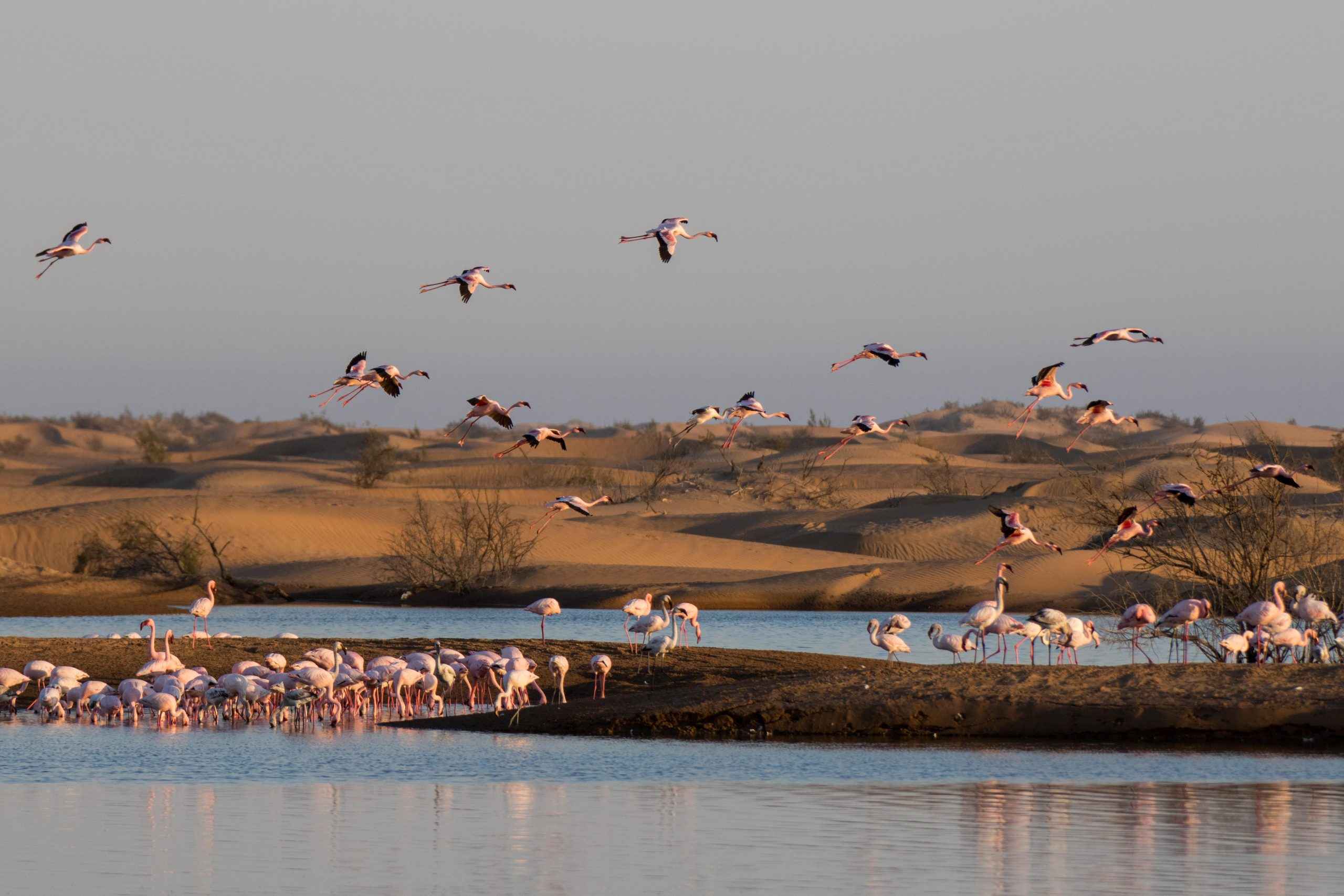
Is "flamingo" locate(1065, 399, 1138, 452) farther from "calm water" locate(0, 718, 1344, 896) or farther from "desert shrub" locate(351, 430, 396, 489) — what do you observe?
"desert shrub" locate(351, 430, 396, 489)

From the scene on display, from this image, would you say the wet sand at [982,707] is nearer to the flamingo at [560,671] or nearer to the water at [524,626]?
the flamingo at [560,671]

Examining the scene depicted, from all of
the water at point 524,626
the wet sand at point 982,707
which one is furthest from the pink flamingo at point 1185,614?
the water at point 524,626

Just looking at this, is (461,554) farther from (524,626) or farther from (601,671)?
(601,671)

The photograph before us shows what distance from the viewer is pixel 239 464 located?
80.7 meters

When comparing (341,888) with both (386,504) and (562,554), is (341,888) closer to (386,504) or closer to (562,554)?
(562,554)

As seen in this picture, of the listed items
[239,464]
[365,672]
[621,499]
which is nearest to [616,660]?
[365,672]

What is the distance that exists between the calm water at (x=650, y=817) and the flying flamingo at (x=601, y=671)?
9.73 ft

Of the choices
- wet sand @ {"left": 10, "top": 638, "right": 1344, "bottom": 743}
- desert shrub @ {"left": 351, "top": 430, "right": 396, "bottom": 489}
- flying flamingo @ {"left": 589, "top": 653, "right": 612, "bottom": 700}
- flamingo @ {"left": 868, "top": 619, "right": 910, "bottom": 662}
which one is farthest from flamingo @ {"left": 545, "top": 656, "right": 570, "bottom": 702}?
desert shrub @ {"left": 351, "top": 430, "right": 396, "bottom": 489}

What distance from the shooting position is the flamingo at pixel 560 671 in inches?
859

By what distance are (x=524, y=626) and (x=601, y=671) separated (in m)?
14.4

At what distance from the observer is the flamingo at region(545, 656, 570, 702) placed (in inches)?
859

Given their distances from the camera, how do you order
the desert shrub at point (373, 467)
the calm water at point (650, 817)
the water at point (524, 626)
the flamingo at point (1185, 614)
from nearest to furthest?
the calm water at point (650, 817), the flamingo at point (1185, 614), the water at point (524, 626), the desert shrub at point (373, 467)

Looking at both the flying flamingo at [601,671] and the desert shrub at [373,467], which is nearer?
the flying flamingo at [601,671]

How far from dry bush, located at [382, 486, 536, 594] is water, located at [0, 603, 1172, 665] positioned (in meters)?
3.04
